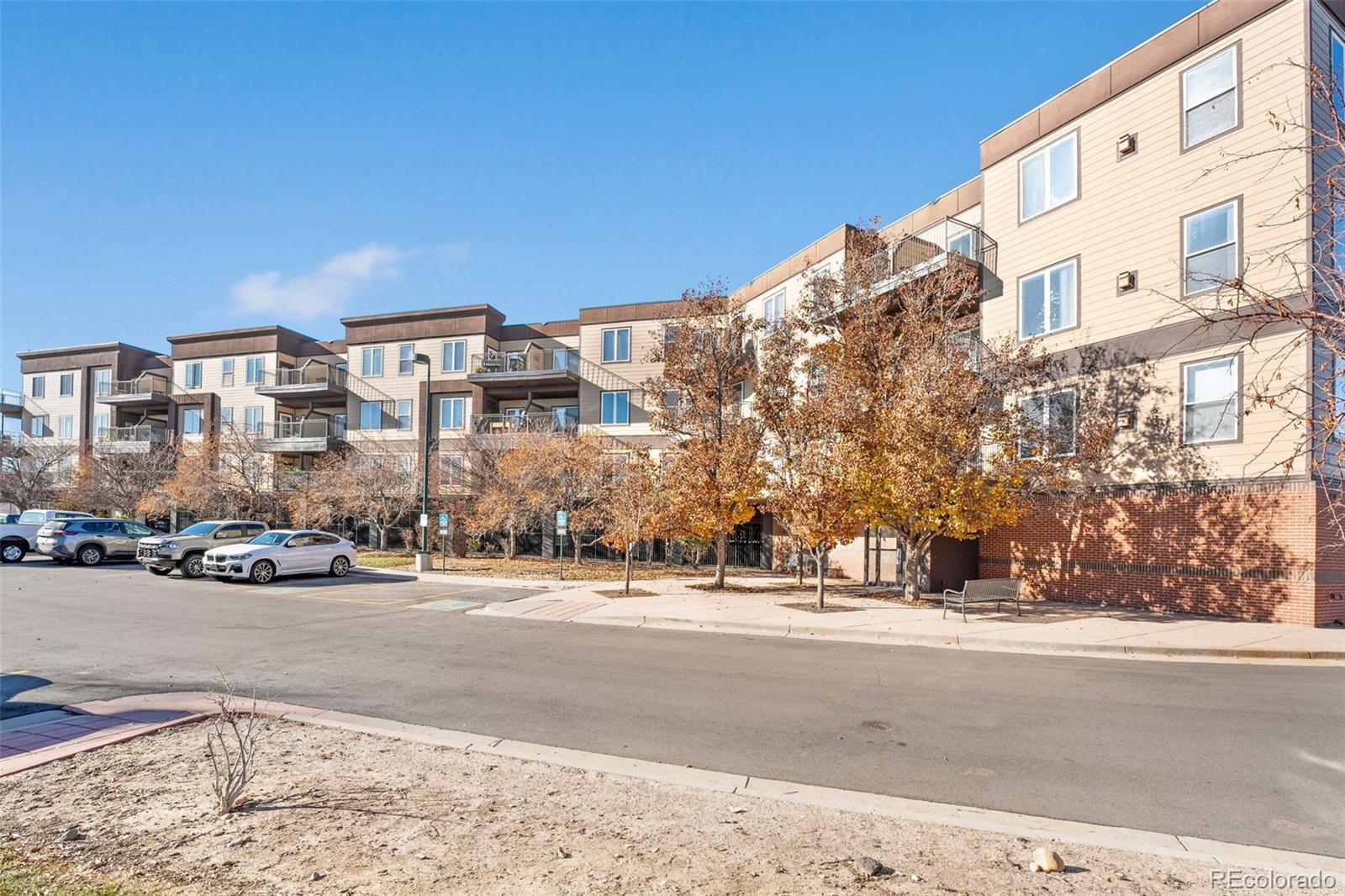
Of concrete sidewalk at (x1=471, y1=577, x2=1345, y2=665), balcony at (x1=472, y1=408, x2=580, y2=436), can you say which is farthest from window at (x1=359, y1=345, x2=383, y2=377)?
concrete sidewalk at (x1=471, y1=577, x2=1345, y2=665)

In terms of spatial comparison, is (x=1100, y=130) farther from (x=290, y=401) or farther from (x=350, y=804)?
(x=290, y=401)

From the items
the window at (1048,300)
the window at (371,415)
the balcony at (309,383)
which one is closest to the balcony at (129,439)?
the balcony at (309,383)

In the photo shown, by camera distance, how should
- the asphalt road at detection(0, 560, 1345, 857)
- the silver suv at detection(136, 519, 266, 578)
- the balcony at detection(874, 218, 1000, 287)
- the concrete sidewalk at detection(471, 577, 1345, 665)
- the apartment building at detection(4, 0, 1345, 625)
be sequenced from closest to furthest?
the asphalt road at detection(0, 560, 1345, 857) → the concrete sidewalk at detection(471, 577, 1345, 665) → the apartment building at detection(4, 0, 1345, 625) → the balcony at detection(874, 218, 1000, 287) → the silver suv at detection(136, 519, 266, 578)

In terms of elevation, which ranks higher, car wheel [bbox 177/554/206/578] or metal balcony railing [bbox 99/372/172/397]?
metal balcony railing [bbox 99/372/172/397]

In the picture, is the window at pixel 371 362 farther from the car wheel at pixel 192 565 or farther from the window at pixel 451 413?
the car wheel at pixel 192 565

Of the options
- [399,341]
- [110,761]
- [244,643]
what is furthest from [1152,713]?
[399,341]

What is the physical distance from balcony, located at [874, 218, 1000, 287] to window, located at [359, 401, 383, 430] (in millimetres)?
30053

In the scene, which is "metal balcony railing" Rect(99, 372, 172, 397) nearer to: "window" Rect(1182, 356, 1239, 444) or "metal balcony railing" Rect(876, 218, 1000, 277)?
"metal balcony railing" Rect(876, 218, 1000, 277)

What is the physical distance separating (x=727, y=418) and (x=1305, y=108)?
15111 mm

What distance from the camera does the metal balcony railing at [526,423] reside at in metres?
34.6

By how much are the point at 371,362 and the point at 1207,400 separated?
3944 cm

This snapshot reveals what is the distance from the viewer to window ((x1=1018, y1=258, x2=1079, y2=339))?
19688mm

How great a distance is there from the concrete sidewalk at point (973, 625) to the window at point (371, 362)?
2773 centimetres

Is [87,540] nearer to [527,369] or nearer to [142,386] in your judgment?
[527,369]
